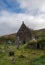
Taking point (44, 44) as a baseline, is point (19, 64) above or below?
below

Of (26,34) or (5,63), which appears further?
(26,34)

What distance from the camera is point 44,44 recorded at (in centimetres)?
6062

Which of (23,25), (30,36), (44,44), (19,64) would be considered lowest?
(19,64)

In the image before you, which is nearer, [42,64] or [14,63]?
[42,64]

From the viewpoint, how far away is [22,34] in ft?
309

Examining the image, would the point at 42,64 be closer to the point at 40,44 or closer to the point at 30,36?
the point at 40,44

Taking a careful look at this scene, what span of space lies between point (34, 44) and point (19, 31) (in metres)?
31.8

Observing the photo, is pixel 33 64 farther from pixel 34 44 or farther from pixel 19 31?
pixel 19 31

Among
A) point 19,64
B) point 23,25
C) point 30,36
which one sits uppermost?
point 23,25

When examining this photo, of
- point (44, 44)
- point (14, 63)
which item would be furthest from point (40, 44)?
point (14, 63)

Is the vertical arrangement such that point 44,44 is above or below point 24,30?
below

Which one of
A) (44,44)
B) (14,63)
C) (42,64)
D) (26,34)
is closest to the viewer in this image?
(42,64)

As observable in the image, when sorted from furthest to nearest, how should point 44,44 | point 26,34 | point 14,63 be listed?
point 26,34 < point 44,44 < point 14,63

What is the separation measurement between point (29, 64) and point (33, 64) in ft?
2.89
